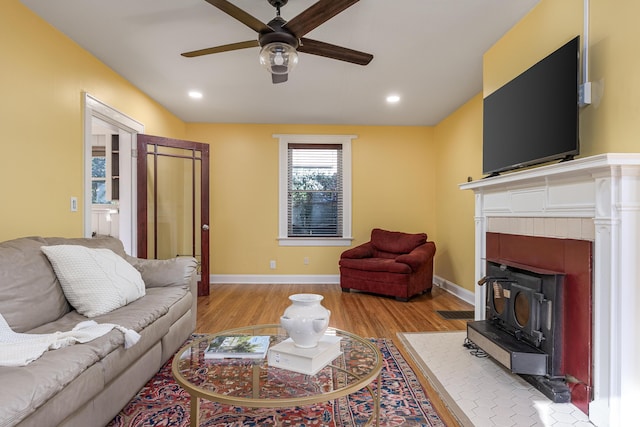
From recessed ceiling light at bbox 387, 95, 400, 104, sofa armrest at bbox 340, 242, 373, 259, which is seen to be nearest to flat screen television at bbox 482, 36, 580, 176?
recessed ceiling light at bbox 387, 95, 400, 104

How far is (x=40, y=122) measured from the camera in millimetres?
2584

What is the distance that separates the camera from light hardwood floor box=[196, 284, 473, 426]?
10.9ft

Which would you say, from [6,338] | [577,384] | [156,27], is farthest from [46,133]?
[577,384]

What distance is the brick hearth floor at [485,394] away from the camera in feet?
5.91

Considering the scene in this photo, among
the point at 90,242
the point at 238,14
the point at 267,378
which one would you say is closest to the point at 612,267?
the point at 267,378

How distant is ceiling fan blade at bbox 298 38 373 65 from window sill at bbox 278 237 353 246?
3296mm

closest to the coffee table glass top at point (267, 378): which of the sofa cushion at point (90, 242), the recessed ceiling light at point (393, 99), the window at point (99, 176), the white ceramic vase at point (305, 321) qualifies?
the white ceramic vase at point (305, 321)

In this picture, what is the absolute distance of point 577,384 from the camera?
1.90m

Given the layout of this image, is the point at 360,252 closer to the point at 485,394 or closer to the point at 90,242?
the point at 485,394

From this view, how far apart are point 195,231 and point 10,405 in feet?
11.9

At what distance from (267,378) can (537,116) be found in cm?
221

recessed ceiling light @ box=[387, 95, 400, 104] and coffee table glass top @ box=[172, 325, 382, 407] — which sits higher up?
recessed ceiling light @ box=[387, 95, 400, 104]

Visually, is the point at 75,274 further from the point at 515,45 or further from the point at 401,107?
the point at 401,107

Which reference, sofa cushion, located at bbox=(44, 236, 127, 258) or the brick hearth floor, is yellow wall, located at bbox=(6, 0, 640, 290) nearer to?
sofa cushion, located at bbox=(44, 236, 127, 258)
